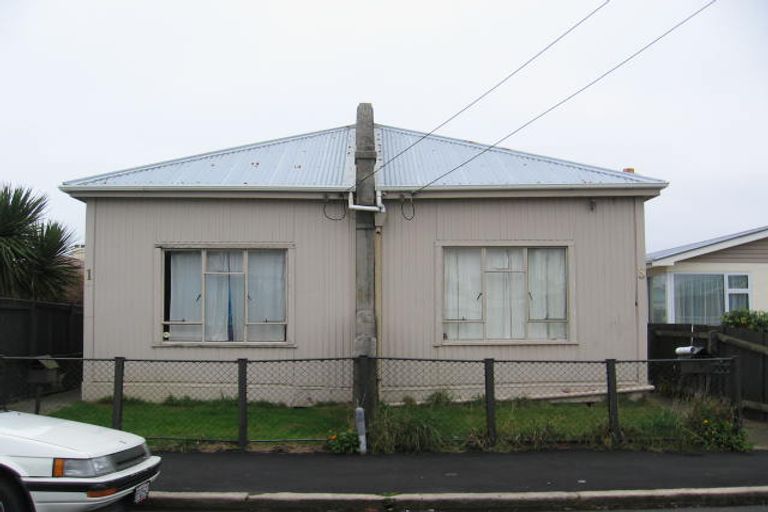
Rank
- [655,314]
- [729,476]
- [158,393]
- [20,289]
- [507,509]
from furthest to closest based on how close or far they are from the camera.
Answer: [655,314]
[20,289]
[158,393]
[729,476]
[507,509]

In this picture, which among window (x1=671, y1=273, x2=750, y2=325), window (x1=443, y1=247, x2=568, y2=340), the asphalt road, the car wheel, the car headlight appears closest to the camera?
the car wheel

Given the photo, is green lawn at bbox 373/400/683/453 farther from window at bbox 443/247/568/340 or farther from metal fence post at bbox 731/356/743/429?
window at bbox 443/247/568/340

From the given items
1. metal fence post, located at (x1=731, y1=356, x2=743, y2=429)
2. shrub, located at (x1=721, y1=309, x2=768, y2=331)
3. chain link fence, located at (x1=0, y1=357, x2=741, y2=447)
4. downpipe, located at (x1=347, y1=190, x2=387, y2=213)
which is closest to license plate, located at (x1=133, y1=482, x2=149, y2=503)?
chain link fence, located at (x1=0, y1=357, x2=741, y2=447)

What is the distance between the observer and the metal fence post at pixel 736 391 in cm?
877

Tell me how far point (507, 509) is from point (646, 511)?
4.34 feet

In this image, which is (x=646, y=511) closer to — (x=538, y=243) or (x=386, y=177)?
(x=538, y=243)

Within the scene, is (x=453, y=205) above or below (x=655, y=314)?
above

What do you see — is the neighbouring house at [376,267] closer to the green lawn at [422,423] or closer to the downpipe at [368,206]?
the downpipe at [368,206]

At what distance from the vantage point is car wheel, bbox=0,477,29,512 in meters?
5.13

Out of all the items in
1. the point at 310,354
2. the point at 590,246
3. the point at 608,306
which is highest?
the point at 590,246

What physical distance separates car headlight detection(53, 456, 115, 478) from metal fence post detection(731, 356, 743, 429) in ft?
24.0

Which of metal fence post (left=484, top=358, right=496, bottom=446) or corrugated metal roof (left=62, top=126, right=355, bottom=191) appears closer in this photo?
metal fence post (left=484, top=358, right=496, bottom=446)

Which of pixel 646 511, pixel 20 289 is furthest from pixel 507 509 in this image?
pixel 20 289

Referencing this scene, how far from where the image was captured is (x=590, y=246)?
1188cm
